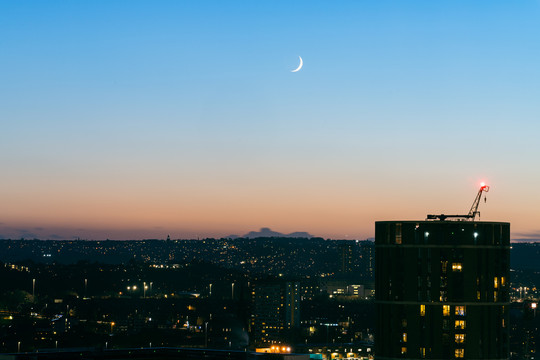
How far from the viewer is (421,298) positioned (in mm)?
149875

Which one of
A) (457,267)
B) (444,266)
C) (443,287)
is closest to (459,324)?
(443,287)

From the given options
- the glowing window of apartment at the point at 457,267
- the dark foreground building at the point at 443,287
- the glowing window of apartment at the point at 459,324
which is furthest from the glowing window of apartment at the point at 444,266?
the glowing window of apartment at the point at 459,324

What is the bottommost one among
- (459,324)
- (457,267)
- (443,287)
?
(459,324)

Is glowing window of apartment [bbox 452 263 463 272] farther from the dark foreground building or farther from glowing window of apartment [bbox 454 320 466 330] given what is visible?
glowing window of apartment [bbox 454 320 466 330]

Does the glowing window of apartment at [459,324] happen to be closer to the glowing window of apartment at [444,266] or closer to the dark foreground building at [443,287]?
the dark foreground building at [443,287]

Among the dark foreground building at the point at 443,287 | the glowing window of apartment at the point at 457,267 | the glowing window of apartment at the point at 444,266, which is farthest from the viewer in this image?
the glowing window of apartment at the point at 457,267

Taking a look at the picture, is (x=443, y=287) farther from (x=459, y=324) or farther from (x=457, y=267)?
(x=459, y=324)

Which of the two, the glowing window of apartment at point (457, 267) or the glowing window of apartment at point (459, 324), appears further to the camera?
the glowing window of apartment at point (457, 267)

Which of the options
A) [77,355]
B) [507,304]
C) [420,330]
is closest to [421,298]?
[420,330]

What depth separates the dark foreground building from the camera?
148 m

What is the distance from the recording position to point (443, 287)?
492ft

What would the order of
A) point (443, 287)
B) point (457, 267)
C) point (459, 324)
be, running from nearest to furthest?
1. point (459, 324)
2. point (443, 287)
3. point (457, 267)

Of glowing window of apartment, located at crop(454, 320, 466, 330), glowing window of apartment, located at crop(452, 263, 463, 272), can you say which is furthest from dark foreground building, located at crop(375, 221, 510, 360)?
glowing window of apartment, located at crop(454, 320, 466, 330)

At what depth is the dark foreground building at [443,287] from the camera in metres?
148
